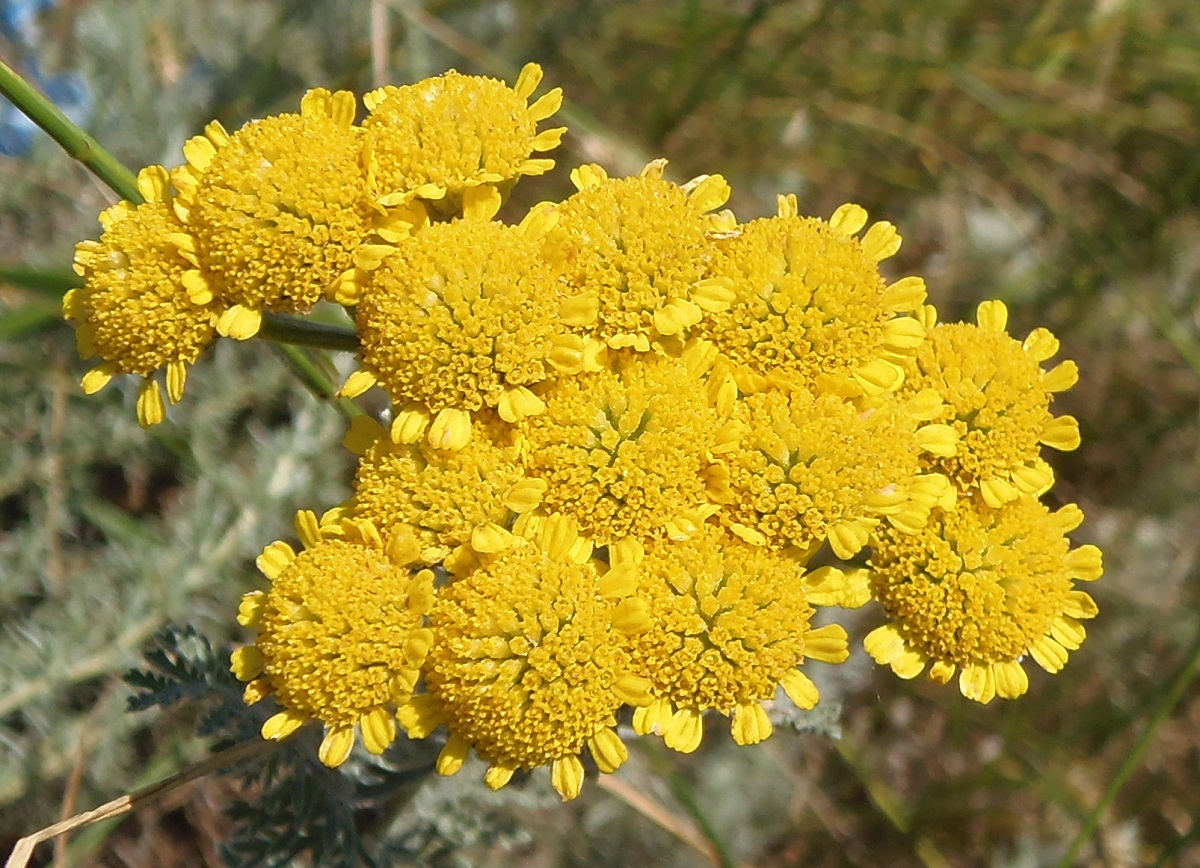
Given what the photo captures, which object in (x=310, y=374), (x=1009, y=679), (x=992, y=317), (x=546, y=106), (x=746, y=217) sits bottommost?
(x=746, y=217)

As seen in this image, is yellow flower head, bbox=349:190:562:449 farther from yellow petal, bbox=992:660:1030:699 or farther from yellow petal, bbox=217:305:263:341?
yellow petal, bbox=992:660:1030:699

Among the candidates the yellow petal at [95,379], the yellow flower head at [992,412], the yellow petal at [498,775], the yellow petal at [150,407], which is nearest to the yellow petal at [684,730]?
the yellow petal at [498,775]

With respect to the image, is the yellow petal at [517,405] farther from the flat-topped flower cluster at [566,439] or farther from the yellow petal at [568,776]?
the yellow petal at [568,776]

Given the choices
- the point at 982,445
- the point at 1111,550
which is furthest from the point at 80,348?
the point at 1111,550

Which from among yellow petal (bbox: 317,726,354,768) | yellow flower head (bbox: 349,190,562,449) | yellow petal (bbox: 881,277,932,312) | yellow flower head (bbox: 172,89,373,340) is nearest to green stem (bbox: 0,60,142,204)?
yellow flower head (bbox: 172,89,373,340)

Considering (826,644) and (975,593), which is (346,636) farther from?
(975,593)

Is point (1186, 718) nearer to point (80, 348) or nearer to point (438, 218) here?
point (438, 218)

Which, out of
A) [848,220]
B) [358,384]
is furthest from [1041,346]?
[358,384]
